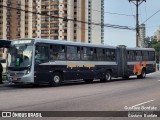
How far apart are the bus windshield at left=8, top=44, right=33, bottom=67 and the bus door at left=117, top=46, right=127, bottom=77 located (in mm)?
11315

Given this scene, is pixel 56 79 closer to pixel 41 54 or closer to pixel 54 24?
pixel 41 54

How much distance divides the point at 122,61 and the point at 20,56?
1218cm

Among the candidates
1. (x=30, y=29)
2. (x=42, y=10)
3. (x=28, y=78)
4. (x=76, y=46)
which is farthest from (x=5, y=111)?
(x=30, y=29)

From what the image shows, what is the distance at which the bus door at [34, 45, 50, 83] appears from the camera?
2298 cm

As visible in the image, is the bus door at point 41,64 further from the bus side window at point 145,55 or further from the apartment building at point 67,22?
the apartment building at point 67,22

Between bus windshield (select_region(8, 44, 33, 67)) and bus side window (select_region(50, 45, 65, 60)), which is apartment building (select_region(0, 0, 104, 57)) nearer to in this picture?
bus side window (select_region(50, 45, 65, 60))

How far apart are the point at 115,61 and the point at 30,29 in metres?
89.7

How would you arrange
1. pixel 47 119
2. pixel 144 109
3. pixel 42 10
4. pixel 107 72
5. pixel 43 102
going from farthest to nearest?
pixel 42 10 → pixel 107 72 → pixel 43 102 → pixel 144 109 → pixel 47 119

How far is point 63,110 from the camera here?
12844mm

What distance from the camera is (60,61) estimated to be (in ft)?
81.7

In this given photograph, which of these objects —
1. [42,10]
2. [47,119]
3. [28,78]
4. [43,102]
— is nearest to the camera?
[47,119]

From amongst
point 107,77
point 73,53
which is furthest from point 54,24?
point 73,53

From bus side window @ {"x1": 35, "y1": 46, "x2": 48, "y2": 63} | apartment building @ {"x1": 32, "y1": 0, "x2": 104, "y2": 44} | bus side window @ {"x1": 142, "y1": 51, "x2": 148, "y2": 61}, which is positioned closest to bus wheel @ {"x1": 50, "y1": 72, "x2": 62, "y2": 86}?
bus side window @ {"x1": 35, "y1": 46, "x2": 48, "y2": 63}

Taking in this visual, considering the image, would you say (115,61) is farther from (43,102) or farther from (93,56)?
(43,102)
